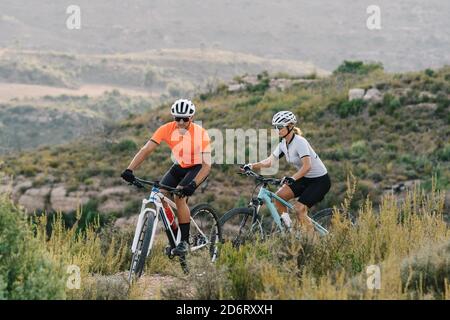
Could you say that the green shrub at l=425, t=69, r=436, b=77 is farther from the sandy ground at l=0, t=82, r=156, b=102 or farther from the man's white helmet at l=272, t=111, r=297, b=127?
the sandy ground at l=0, t=82, r=156, b=102

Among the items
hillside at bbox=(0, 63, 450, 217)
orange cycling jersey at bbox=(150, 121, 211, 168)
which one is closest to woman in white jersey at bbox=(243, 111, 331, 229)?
orange cycling jersey at bbox=(150, 121, 211, 168)

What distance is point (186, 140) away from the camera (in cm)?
866

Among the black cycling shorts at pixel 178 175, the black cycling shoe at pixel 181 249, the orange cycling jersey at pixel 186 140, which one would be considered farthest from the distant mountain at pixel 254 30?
the black cycling shoe at pixel 181 249

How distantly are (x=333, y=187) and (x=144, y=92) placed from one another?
9499cm

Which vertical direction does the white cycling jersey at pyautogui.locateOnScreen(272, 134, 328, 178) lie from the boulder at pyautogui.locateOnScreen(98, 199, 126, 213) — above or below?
above

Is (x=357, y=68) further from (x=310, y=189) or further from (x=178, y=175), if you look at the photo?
(x=178, y=175)

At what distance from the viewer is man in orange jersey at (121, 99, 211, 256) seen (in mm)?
8562

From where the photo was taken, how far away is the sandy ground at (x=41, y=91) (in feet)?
332

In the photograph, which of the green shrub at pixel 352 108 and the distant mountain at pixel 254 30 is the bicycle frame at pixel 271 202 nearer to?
the green shrub at pixel 352 108

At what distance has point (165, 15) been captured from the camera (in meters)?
194

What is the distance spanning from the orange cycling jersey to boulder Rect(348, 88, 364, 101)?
26001 millimetres

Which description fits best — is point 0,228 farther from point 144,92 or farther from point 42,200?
point 144,92

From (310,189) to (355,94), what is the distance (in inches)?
1006

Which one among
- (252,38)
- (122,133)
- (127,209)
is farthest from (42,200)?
(252,38)
